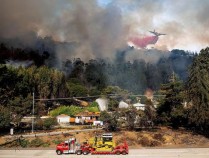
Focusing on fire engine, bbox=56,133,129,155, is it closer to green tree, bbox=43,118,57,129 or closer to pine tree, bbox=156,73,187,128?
pine tree, bbox=156,73,187,128

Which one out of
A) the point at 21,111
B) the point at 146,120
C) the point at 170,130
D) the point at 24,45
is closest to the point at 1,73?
the point at 21,111

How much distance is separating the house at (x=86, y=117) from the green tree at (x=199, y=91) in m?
26.0

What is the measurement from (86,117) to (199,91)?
31636 mm

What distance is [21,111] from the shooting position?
Result: 224ft

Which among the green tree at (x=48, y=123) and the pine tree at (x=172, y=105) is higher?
the pine tree at (x=172, y=105)

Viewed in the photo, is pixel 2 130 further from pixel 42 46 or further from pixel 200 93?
pixel 42 46

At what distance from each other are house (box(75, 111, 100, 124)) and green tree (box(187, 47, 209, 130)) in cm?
2600

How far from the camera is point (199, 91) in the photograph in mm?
64688

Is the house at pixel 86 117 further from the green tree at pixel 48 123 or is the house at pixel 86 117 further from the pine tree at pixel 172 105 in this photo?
the pine tree at pixel 172 105

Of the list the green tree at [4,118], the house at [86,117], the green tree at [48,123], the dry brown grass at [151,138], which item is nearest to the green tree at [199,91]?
the dry brown grass at [151,138]

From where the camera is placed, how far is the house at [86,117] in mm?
83500

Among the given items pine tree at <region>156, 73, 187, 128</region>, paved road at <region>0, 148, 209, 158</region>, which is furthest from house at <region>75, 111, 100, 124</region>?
paved road at <region>0, 148, 209, 158</region>

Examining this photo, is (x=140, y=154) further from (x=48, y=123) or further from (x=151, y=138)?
(x=48, y=123)

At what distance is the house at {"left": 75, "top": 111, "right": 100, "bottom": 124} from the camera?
3287 inches
